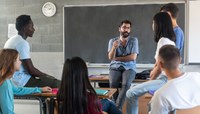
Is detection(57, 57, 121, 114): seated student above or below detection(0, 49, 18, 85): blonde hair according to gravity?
below

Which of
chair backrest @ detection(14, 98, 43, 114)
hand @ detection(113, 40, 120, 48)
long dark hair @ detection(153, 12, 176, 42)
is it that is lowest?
chair backrest @ detection(14, 98, 43, 114)

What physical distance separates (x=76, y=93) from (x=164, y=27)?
137 centimetres

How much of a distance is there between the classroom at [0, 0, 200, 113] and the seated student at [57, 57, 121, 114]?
319 centimetres

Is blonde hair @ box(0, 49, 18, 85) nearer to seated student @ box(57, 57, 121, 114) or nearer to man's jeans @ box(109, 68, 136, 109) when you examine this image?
seated student @ box(57, 57, 121, 114)

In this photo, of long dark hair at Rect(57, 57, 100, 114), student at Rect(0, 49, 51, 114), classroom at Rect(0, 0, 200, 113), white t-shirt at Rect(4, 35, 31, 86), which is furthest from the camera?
classroom at Rect(0, 0, 200, 113)

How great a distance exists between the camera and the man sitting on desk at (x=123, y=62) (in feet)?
12.7

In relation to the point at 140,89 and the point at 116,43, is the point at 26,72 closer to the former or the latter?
the point at 140,89

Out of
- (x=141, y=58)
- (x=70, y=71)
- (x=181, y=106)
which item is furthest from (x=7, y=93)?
(x=141, y=58)

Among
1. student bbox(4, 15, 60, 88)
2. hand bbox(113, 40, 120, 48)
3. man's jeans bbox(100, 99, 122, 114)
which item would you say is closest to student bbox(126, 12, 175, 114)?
man's jeans bbox(100, 99, 122, 114)

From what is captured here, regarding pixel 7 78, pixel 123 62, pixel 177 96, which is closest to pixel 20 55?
pixel 7 78

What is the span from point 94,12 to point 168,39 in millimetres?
2649

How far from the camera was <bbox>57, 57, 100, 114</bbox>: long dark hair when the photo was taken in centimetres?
206

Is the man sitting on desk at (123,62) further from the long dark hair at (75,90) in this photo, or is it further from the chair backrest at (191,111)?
the chair backrest at (191,111)

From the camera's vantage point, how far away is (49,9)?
18.2 ft
